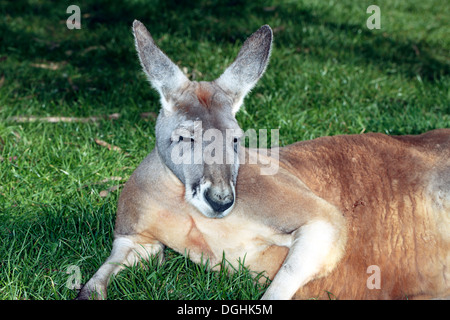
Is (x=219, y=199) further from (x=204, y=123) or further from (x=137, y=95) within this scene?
(x=137, y=95)

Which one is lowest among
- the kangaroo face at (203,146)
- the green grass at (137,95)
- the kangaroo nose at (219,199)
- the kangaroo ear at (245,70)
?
the green grass at (137,95)

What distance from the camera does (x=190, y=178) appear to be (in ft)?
10.4

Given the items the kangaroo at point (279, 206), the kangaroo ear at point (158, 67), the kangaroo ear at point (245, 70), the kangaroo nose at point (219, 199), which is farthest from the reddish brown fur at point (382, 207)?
the kangaroo ear at point (158, 67)

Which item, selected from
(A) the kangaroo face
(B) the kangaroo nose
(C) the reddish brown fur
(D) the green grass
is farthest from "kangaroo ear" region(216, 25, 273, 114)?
(D) the green grass

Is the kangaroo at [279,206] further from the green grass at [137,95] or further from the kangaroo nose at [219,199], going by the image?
the green grass at [137,95]

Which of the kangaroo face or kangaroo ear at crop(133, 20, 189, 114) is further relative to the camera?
kangaroo ear at crop(133, 20, 189, 114)

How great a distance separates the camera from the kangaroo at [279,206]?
10.3ft

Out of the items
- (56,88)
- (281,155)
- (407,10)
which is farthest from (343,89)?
(407,10)

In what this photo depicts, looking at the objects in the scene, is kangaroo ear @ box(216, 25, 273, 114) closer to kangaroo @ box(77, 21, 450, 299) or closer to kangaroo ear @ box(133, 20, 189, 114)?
kangaroo @ box(77, 21, 450, 299)

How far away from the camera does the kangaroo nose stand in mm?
2953

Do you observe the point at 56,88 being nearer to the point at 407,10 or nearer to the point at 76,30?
the point at 76,30

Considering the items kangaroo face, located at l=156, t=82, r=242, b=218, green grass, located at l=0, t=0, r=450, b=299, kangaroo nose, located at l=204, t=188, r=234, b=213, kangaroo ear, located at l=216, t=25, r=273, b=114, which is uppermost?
kangaroo ear, located at l=216, t=25, r=273, b=114

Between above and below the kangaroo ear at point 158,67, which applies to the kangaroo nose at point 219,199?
below
